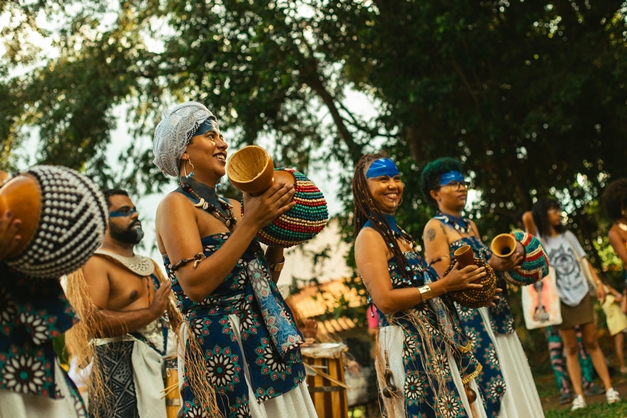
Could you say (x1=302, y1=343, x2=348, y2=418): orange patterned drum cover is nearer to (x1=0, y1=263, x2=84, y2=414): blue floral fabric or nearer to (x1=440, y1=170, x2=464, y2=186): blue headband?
(x1=440, y1=170, x2=464, y2=186): blue headband

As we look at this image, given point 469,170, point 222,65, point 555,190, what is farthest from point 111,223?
point 555,190

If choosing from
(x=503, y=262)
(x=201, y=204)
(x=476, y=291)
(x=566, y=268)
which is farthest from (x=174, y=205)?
(x=566, y=268)

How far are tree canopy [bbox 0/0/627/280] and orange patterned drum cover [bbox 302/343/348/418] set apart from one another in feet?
17.0

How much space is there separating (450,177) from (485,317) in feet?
3.42

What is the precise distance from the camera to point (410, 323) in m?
4.15

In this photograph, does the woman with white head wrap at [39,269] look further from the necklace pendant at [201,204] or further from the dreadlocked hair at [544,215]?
the dreadlocked hair at [544,215]

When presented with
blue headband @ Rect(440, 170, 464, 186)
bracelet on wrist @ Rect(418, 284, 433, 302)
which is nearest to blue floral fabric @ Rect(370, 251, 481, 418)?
bracelet on wrist @ Rect(418, 284, 433, 302)

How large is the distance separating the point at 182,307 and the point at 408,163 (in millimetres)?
8450

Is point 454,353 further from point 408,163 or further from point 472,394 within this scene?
point 408,163

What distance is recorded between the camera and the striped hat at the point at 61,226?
2.08 metres

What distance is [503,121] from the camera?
Result: 1139 cm

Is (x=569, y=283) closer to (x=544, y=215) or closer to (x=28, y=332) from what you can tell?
(x=544, y=215)

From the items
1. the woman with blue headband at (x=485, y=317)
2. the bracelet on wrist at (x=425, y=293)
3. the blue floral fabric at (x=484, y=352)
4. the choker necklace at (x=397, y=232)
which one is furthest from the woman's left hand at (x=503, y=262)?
the bracelet on wrist at (x=425, y=293)

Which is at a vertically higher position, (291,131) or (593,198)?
(291,131)
